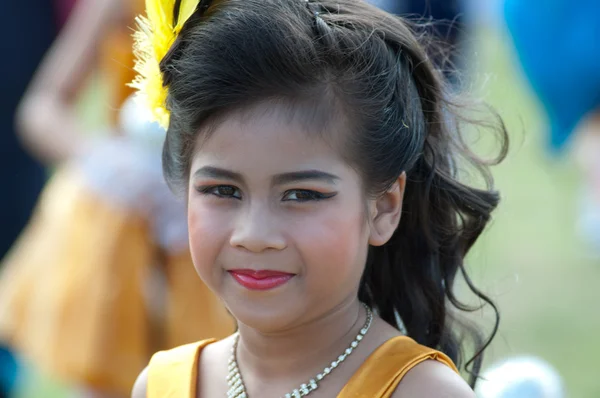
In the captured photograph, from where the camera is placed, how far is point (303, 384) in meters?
2.12

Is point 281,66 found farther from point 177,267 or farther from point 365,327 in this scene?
point 177,267

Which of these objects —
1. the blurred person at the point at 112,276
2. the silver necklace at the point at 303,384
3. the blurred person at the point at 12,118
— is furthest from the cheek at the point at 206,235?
the blurred person at the point at 12,118

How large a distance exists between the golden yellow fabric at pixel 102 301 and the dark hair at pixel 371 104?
1.24m

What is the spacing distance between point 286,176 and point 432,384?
482 mm

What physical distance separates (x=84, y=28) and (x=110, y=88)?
329mm

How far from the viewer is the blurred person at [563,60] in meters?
4.22

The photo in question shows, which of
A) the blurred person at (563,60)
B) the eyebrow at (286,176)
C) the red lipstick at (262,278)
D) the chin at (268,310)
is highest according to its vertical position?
the eyebrow at (286,176)

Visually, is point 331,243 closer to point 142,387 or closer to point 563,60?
point 142,387

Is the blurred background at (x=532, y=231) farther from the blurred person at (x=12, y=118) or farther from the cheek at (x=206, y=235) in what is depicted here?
the cheek at (x=206, y=235)

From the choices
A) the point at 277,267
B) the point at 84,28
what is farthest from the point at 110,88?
the point at 277,267

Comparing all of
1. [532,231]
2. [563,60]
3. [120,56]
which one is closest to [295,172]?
[120,56]

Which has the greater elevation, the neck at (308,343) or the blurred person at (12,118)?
the neck at (308,343)

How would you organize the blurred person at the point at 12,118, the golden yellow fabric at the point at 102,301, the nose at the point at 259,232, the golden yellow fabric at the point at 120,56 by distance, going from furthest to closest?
the blurred person at the point at 12,118, the golden yellow fabric at the point at 120,56, the golden yellow fabric at the point at 102,301, the nose at the point at 259,232

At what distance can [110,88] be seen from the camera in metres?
3.78
